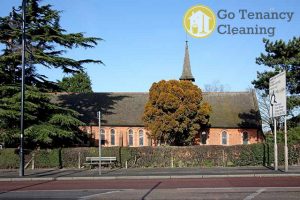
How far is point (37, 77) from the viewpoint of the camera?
3269 centimetres

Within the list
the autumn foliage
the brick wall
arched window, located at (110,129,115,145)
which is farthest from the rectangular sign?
arched window, located at (110,129,115,145)

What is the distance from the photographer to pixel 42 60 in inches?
1199

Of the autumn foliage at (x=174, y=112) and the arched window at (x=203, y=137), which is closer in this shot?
the autumn foliage at (x=174, y=112)

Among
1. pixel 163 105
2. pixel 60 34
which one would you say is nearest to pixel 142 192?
pixel 60 34

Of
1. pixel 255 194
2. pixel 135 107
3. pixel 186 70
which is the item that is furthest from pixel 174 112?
pixel 255 194

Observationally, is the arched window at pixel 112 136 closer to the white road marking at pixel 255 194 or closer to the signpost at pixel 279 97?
the signpost at pixel 279 97

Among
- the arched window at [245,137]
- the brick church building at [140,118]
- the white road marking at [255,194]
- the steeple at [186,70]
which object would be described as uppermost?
the steeple at [186,70]

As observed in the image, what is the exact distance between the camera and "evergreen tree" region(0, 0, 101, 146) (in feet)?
95.0

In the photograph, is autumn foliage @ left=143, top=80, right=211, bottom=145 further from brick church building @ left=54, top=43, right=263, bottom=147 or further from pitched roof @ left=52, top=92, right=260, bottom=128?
pitched roof @ left=52, top=92, right=260, bottom=128

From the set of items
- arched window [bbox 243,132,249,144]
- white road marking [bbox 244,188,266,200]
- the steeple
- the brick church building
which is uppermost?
the steeple

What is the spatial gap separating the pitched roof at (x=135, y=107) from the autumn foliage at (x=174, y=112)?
25.9 feet

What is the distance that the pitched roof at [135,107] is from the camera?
50.3m

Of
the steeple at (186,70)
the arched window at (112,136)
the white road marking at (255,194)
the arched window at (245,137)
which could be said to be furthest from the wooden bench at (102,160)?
the steeple at (186,70)

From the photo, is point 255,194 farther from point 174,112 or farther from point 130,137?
point 130,137
